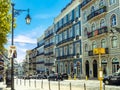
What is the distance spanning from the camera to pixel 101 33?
159 ft

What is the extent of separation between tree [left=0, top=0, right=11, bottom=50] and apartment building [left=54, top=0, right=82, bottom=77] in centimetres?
3684

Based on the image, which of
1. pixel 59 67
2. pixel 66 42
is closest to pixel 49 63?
pixel 59 67

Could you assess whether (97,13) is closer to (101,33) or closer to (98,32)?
(98,32)

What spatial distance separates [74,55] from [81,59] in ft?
13.1

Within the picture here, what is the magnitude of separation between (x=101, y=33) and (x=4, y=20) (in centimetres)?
2835

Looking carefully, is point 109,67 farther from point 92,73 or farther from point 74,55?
point 74,55

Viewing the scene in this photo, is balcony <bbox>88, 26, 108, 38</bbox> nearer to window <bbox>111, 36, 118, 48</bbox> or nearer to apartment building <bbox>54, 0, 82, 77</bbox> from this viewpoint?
window <bbox>111, 36, 118, 48</bbox>

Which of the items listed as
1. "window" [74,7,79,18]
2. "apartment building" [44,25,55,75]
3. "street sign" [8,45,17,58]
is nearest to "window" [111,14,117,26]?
"window" [74,7,79,18]

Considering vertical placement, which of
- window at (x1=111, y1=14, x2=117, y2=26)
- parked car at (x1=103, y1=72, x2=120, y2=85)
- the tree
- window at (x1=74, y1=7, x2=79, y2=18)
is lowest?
parked car at (x1=103, y1=72, x2=120, y2=85)

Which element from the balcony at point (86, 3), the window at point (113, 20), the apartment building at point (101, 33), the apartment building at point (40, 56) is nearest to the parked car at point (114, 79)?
the apartment building at point (101, 33)

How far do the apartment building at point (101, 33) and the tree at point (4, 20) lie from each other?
22.6 m

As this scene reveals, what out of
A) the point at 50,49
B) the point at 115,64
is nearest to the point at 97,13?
the point at 115,64

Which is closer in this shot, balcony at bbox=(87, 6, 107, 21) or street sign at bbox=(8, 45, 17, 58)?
street sign at bbox=(8, 45, 17, 58)

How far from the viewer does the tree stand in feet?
70.9
